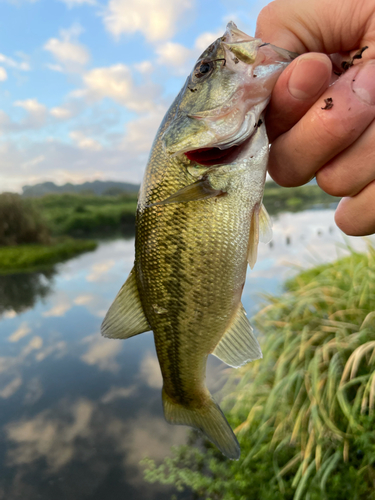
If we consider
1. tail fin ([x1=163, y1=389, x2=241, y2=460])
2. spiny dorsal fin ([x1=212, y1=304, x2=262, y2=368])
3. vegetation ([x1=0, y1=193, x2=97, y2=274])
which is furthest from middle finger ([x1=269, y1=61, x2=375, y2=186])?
vegetation ([x1=0, y1=193, x2=97, y2=274])

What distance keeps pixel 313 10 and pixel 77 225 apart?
3405cm

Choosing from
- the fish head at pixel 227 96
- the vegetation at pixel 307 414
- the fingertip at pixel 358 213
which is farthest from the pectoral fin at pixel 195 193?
the vegetation at pixel 307 414

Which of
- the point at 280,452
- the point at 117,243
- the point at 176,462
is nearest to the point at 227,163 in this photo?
the point at 280,452

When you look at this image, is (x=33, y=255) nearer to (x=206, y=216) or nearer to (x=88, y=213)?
(x=88, y=213)

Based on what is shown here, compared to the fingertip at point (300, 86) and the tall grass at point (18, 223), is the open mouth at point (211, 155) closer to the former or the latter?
the fingertip at point (300, 86)

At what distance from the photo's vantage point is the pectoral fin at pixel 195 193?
1406 mm

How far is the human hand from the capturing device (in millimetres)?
1374

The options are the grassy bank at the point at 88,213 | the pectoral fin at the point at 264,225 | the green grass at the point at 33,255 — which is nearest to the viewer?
the pectoral fin at the point at 264,225

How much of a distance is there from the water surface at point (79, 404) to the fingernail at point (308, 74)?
4374 mm

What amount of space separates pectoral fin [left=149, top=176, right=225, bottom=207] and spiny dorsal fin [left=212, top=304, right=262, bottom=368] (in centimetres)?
58

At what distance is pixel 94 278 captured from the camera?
57.2 ft

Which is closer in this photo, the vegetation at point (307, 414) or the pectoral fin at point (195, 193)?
the pectoral fin at point (195, 193)

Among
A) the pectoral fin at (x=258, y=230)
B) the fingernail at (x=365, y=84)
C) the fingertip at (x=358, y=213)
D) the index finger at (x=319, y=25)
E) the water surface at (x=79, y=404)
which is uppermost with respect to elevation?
the index finger at (x=319, y=25)

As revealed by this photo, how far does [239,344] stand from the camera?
169cm
